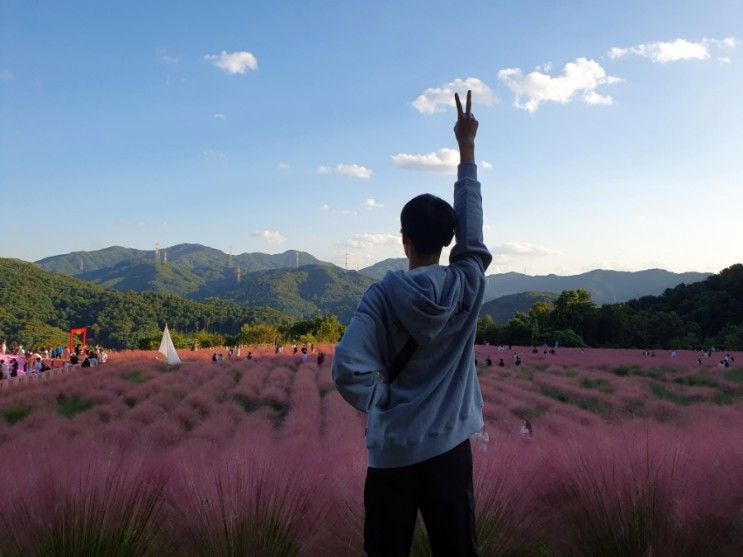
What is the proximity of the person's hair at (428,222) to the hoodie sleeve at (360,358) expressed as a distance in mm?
255

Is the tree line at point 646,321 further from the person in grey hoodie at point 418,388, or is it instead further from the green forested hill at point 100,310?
the green forested hill at point 100,310

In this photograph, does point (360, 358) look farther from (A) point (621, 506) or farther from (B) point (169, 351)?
(B) point (169, 351)

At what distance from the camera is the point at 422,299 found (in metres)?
1.73

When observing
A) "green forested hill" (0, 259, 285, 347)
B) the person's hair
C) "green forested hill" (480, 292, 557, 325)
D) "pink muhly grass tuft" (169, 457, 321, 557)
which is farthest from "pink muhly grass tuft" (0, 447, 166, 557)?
"green forested hill" (480, 292, 557, 325)

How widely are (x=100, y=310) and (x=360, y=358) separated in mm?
127394

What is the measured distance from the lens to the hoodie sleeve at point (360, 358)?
1.67 meters

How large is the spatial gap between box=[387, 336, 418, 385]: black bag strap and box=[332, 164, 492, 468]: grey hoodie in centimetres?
2

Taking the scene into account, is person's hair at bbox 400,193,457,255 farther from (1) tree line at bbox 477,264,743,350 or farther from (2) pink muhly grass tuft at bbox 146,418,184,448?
(1) tree line at bbox 477,264,743,350

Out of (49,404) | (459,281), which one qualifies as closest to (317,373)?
(49,404)

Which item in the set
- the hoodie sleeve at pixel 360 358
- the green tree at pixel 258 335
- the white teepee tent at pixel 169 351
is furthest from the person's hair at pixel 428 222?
the green tree at pixel 258 335

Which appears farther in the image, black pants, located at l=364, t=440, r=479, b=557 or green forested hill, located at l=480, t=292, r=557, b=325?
green forested hill, located at l=480, t=292, r=557, b=325

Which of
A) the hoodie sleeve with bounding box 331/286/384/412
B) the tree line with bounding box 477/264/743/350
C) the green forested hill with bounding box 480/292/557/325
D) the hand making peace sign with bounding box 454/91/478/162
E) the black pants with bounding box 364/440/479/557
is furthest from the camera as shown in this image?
the green forested hill with bounding box 480/292/557/325

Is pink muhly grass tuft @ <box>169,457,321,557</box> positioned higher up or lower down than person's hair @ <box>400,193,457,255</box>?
lower down

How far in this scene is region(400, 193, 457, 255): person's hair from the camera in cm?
188
